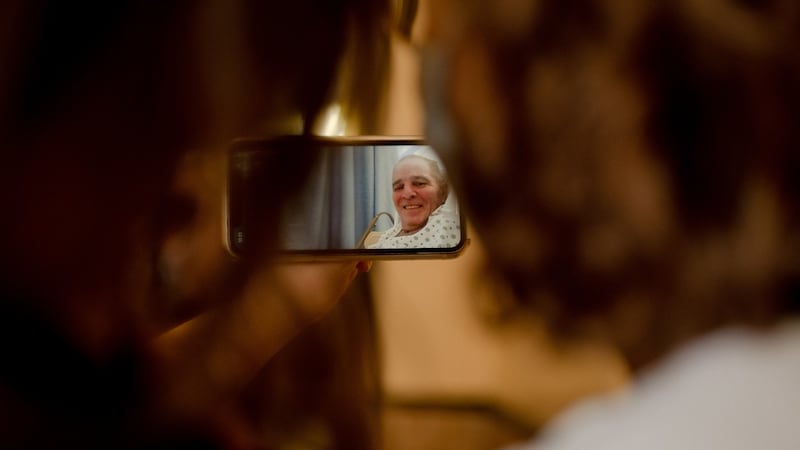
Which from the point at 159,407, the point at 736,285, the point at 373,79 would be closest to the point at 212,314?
the point at 159,407

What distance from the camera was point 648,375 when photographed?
0.35 m

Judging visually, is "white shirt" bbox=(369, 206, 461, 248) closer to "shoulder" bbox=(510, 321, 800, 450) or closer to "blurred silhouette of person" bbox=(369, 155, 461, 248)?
"blurred silhouette of person" bbox=(369, 155, 461, 248)

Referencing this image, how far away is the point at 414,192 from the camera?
1.21 ft

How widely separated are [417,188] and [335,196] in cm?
5

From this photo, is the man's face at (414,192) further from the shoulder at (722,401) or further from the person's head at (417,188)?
the shoulder at (722,401)

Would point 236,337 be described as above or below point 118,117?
below

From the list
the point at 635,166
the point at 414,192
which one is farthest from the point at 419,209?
the point at 635,166

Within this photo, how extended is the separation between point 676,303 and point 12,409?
0.38 metres

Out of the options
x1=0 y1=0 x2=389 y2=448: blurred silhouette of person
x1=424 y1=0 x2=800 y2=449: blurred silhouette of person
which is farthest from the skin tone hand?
x1=424 y1=0 x2=800 y2=449: blurred silhouette of person

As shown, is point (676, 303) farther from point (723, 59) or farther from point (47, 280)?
point (47, 280)

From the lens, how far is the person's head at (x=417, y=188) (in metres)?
0.37

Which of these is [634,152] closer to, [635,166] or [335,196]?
[635,166]

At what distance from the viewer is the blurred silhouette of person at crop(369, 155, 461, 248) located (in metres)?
0.37

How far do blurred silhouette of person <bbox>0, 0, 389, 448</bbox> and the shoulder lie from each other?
0.57ft
